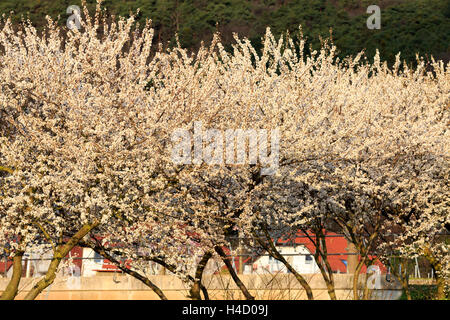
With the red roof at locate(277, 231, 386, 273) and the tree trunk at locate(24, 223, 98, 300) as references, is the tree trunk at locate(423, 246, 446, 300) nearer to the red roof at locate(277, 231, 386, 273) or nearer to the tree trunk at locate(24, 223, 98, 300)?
the red roof at locate(277, 231, 386, 273)

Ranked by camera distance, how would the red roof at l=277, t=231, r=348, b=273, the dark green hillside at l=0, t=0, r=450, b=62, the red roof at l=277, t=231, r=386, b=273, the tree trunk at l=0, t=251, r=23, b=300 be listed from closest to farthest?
the tree trunk at l=0, t=251, r=23, b=300 → the red roof at l=277, t=231, r=386, b=273 → the red roof at l=277, t=231, r=348, b=273 → the dark green hillside at l=0, t=0, r=450, b=62

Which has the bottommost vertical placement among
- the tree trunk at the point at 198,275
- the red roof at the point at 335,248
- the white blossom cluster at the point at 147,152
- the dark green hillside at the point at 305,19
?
the red roof at the point at 335,248

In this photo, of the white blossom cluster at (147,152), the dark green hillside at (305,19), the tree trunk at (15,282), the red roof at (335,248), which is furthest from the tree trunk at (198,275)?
the dark green hillside at (305,19)

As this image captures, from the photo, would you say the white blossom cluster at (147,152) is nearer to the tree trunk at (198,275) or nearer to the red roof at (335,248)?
the tree trunk at (198,275)

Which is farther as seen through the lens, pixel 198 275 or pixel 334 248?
pixel 334 248

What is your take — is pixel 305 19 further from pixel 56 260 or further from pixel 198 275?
pixel 56 260

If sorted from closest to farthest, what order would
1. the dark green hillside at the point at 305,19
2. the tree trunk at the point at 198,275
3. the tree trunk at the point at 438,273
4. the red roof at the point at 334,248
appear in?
the tree trunk at the point at 198,275 → the tree trunk at the point at 438,273 → the red roof at the point at 334,248 → the dark green hillside at the point at 305,19

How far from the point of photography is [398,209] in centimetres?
1714

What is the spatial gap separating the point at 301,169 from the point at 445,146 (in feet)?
14.1

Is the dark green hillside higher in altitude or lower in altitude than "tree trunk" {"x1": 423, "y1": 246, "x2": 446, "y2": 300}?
higher

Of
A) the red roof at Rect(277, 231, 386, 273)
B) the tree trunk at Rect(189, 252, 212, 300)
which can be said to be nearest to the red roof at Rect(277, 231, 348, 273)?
the red roof at Rect(277, 231, 386, 273)

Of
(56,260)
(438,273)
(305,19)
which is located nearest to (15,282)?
(56,260)

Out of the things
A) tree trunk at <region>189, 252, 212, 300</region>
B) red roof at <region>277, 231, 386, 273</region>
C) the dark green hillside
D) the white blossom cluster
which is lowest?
red roof at <region>277, 231, 386, 273</region>
